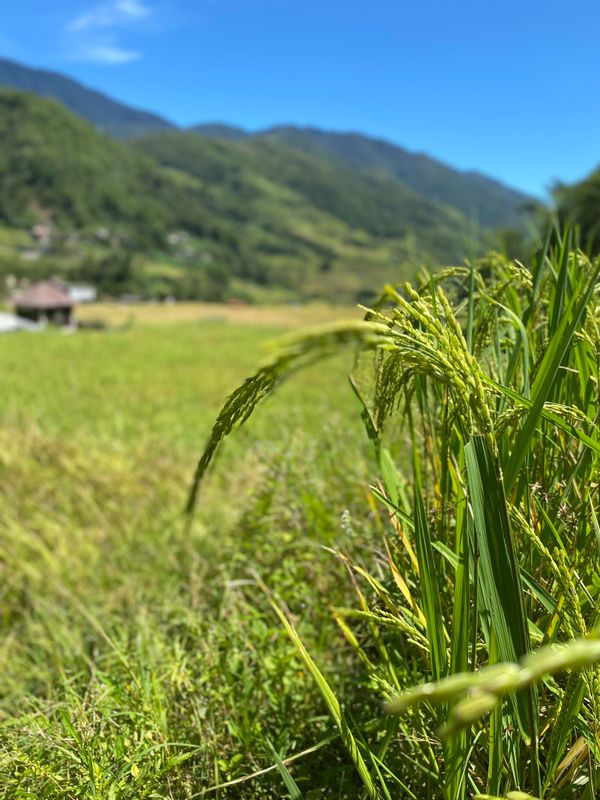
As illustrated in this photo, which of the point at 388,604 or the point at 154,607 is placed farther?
the point at 154,607

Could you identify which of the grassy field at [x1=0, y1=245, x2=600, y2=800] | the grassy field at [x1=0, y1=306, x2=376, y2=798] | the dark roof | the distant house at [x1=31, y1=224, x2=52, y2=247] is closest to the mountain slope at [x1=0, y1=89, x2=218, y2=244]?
the distant house at [x1=31, y1=224, x2=52, y2=247]

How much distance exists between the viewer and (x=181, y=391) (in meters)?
17.7

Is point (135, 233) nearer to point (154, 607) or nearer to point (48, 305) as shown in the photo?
point (48, 305)

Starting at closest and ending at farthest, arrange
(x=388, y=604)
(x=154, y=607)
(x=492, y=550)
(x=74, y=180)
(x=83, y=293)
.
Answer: (x=492, y=550) < (x=388, y=604) < (x=154, y=607) < (x=83, y=293) < (x=74, y=180)

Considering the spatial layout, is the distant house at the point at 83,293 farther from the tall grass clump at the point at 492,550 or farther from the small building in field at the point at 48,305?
the tall grass clump at the point at 492,550

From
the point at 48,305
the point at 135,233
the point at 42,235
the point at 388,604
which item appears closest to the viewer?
the point at 388,604

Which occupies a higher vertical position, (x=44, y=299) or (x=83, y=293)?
(x=83, y=293)

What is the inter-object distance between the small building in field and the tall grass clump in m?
60.2

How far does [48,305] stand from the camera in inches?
2206

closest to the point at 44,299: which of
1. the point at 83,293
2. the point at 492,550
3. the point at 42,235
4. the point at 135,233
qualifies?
the point at 83,293

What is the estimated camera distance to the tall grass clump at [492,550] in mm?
667

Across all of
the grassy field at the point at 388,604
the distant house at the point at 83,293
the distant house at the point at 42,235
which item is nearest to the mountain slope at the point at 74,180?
the distant house at the point at 42,235

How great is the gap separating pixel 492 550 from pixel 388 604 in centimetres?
45

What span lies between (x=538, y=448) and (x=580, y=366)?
0.19 meters
